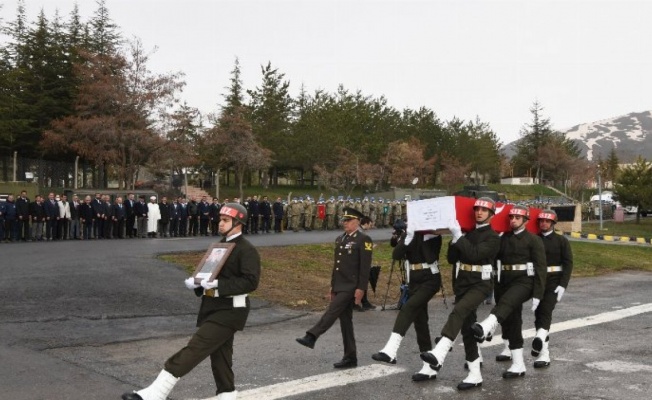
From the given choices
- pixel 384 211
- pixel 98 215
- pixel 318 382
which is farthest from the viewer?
pixel 384 211

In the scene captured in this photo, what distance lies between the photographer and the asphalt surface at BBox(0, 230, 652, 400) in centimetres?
772

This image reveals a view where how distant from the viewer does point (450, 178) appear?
79938 mm

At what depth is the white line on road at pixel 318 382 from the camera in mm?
7422

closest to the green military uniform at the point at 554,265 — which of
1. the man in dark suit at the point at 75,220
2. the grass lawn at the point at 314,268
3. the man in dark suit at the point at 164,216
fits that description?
the grass lawn at the point at 314,268

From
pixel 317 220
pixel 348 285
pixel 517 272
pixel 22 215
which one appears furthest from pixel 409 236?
pixel 317 220

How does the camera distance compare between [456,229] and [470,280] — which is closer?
[456,229]

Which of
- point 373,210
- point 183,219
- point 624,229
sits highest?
point 373,210

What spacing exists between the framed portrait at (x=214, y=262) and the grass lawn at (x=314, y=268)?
25.9 feet

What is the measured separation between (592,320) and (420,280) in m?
5.96

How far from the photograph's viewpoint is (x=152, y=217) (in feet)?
92.1

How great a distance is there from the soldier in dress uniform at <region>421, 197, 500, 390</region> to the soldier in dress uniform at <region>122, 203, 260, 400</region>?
248cm

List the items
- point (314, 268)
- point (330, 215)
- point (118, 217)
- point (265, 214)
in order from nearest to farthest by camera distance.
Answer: point (314, 268) < point (118, 217) < point (265, 214) < point (330, 215)

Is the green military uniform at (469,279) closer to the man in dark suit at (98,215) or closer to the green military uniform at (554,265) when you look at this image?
the green military uniform at (554,265)

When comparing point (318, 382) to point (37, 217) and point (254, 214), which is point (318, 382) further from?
point (254, 214)
